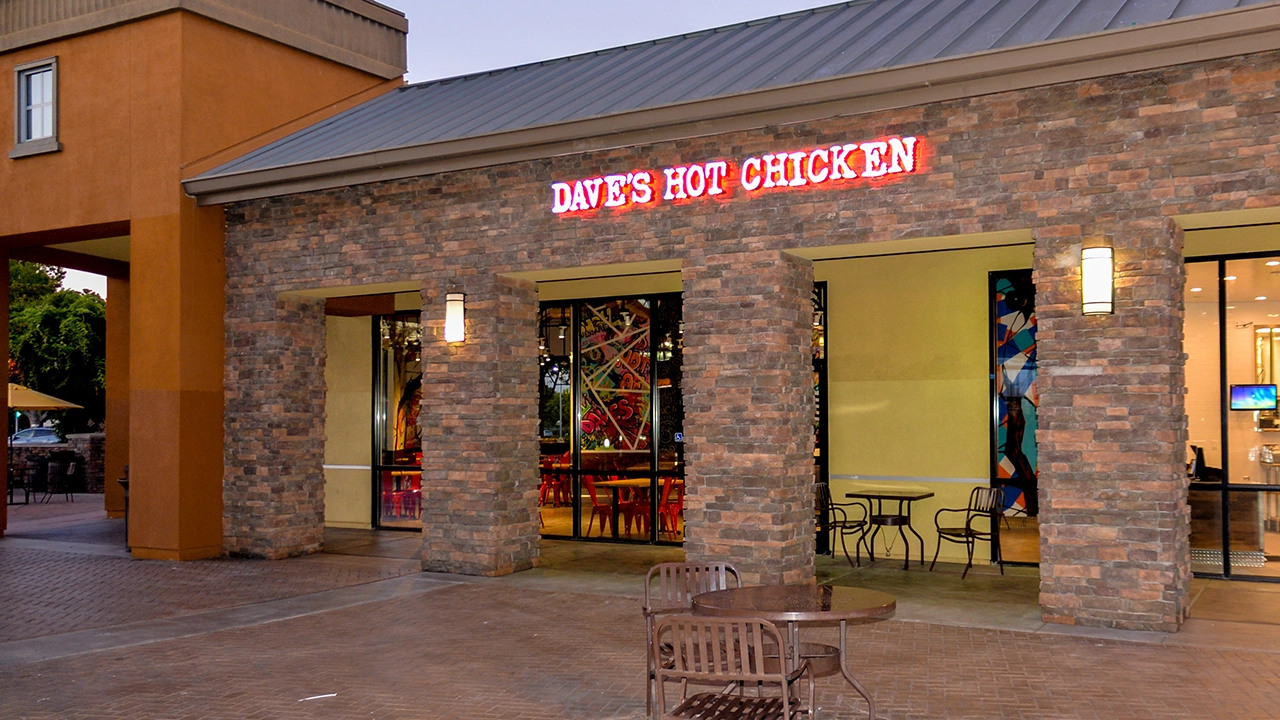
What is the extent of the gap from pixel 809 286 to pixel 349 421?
848 cm

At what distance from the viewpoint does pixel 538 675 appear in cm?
746

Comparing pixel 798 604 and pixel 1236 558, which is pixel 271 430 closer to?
pixel 798 604

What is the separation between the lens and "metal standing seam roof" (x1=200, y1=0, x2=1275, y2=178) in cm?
917

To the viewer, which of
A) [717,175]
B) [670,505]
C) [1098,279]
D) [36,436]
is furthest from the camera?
[36,436]

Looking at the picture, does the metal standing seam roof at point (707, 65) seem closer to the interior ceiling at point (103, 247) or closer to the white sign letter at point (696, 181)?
the white sign letter at point (696, 181)

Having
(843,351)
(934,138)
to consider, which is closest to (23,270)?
(843,351)

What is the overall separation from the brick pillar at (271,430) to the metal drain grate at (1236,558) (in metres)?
10.0

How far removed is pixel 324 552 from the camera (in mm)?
13727

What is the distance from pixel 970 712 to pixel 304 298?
9.75 meters

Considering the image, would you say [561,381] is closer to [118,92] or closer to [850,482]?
[850,482]

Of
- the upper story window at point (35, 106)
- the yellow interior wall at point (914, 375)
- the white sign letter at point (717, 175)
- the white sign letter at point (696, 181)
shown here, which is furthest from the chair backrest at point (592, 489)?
the upper story window at point (35, 106)

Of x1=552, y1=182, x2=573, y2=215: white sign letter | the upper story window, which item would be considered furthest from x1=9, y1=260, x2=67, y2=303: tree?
x1=552, y1=182, x2=573, y2=215: white sign letter

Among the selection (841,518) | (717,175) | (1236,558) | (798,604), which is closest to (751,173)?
(717,175)

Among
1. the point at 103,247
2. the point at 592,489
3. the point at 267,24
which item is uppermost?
the point at 267,24
